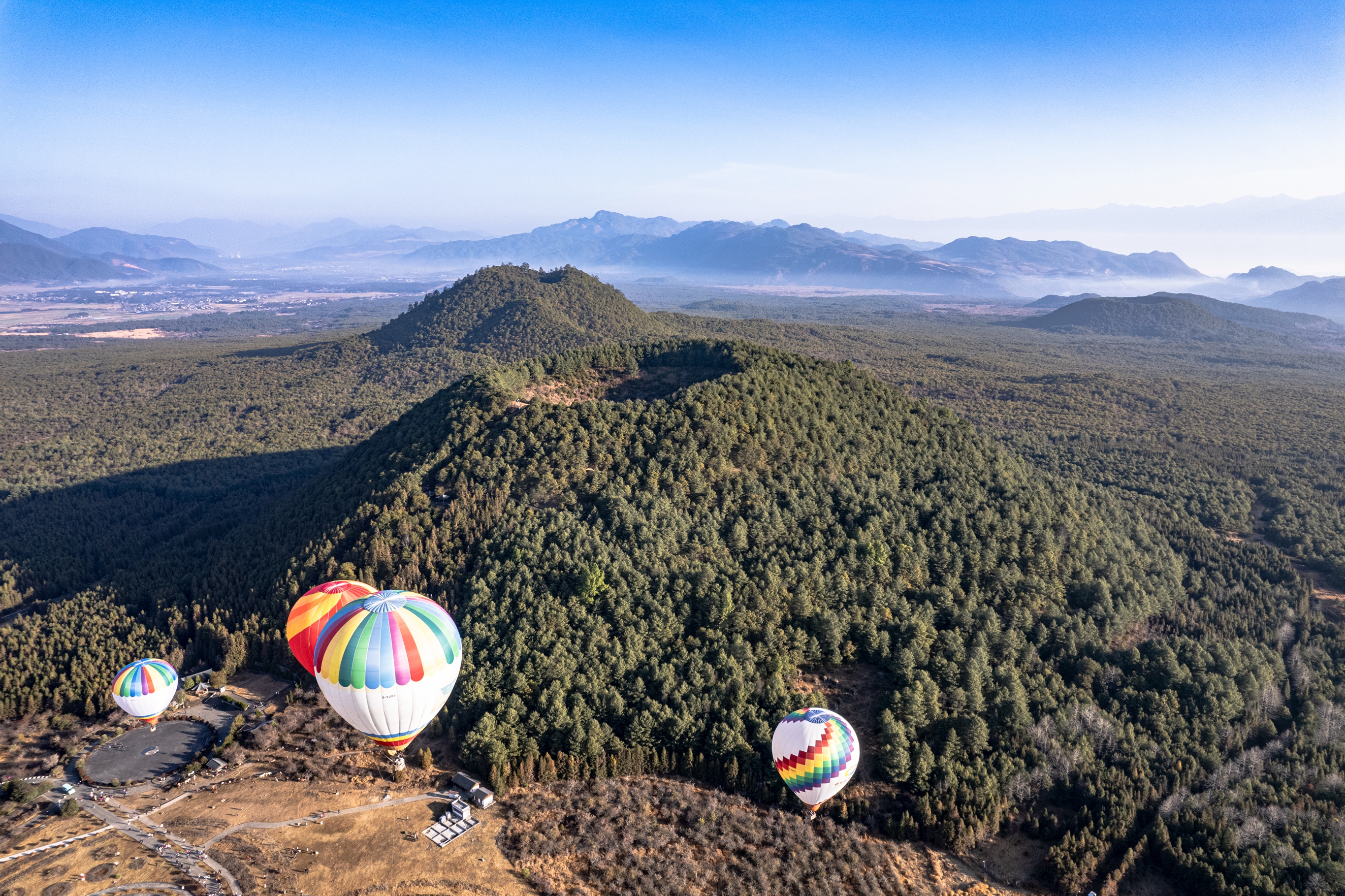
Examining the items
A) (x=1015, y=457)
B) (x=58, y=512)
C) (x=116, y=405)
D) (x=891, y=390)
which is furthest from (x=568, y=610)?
(x=116, y=405)

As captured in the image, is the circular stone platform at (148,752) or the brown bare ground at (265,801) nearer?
the brown bare ground at (265,801)

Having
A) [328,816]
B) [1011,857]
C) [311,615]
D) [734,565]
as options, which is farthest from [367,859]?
[1011,857]

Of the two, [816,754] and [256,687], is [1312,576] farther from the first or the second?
[256,687]

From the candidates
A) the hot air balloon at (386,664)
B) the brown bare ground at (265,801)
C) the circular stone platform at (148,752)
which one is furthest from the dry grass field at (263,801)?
the hot air balloon at (386,664)

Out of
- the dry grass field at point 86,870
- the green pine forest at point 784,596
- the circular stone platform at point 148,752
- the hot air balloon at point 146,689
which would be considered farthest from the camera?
the hot air balloon at point 146,689

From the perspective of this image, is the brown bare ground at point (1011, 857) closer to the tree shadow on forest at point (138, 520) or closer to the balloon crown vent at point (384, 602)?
the balloon crown vent at point (384, 602)

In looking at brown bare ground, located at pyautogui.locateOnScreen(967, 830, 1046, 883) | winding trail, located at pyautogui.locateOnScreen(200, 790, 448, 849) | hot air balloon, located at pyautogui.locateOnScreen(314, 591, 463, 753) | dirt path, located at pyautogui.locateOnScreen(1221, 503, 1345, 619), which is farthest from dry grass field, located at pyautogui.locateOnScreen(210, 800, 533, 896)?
dirt path, located at pyautogui.locateOnScreen(1221, 503, 1345, 619)
